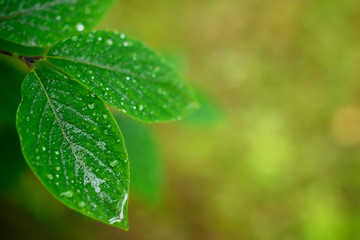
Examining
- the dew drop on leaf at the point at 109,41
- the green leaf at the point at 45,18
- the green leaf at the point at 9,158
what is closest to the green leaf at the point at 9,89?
the green leaf at the point at 9,158

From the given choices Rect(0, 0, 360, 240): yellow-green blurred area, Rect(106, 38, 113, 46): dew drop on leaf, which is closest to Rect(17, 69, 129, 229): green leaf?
Rect(106, 38, 113, 46): dew drop on leaf

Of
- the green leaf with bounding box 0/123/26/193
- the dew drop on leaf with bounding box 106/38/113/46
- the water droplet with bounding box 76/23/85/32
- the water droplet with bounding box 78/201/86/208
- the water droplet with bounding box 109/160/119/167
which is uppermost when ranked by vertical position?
the water droplet with bounding box 76/23/85/32

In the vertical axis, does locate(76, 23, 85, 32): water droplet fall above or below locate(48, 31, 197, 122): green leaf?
above

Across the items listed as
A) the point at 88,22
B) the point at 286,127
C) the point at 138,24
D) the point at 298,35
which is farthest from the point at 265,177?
the point at 88,22

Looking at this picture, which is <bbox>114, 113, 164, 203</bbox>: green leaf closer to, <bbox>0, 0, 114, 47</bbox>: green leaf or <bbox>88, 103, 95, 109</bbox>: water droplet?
<bbox>0, 0, 114, 47</bbox>: green leaf

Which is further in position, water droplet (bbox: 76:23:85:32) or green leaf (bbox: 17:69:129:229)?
water droplet (bbox: 76:23:85:32)

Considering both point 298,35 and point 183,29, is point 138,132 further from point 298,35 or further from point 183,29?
point 298,35

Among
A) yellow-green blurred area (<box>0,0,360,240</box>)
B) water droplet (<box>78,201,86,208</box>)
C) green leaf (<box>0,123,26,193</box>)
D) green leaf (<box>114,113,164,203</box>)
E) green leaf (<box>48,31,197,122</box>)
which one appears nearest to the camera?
water droplet (<box>78,201,86,208</box>)
